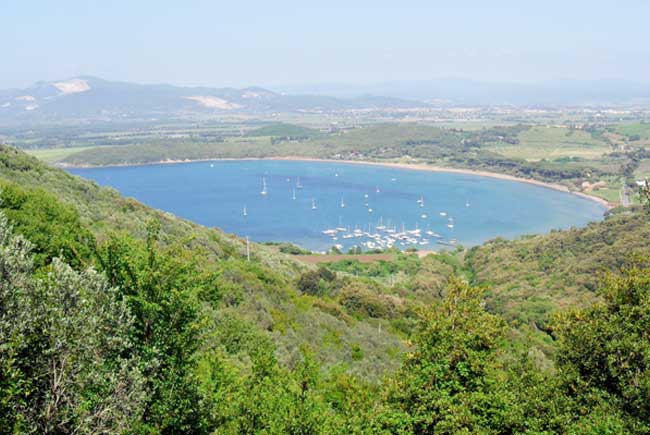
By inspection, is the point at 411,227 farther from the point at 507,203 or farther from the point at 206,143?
the point at 206,143

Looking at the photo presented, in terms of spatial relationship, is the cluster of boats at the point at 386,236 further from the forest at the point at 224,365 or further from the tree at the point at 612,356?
the tree at the point at 612,356

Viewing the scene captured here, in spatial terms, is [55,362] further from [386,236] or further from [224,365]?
[386,236]

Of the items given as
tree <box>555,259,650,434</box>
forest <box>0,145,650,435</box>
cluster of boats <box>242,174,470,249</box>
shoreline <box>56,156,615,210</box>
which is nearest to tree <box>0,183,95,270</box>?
forest <box>0,145,650,435</box>

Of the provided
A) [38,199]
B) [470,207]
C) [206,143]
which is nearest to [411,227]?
[470,207]

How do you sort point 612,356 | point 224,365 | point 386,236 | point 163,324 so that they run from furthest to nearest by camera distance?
point 386,236 → point 224,365 → point 612,356 → point 163,324

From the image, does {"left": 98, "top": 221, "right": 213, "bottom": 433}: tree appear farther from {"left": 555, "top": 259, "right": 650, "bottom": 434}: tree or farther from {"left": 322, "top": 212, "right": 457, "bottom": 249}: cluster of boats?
{"left": 322, "top": 212, "right": 457, "bottom": 249}: cluster of boats

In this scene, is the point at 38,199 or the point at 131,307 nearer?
the point at 131,307

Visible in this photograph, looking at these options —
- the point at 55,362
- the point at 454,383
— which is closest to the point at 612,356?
the point at 454,383
